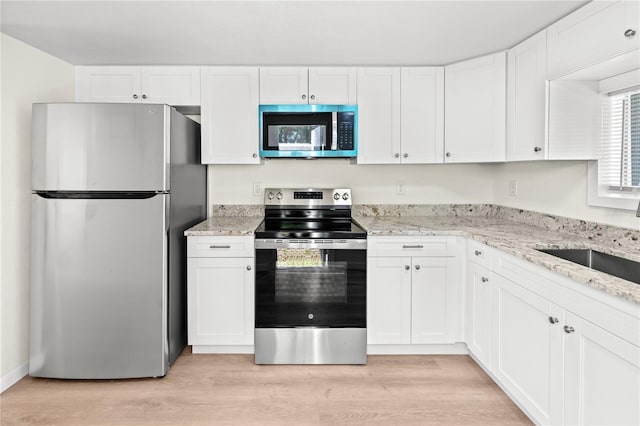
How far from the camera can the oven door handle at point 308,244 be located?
8.93 ft

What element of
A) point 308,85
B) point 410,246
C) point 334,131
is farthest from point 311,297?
point 308,85

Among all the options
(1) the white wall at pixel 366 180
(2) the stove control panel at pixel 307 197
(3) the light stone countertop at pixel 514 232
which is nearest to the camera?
(3) the light stone countertop at pixel 514 232

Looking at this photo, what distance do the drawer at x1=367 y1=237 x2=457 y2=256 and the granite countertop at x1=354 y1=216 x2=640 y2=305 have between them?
4 cm

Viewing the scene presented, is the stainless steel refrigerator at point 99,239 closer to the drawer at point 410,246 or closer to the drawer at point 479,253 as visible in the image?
the drawer at point 410,246

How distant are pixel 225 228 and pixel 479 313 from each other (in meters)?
1.72

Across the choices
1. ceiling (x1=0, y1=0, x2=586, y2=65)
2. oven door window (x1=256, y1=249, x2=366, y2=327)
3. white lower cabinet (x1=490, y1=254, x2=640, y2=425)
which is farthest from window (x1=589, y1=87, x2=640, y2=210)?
oven door window (x1=256, y1=249, x2=366, y2=327)

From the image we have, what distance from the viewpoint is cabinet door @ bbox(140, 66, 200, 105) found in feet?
10.2

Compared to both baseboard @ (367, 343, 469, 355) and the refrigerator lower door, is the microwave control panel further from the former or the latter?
baseboard @ (367, 343, 469, 355)

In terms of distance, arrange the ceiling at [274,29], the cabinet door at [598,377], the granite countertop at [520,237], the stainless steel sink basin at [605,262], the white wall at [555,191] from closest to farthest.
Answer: the cabinet door at [598,377], the granite countertop at [520,237], the stainless steel sink basin at [605,262], the ceiling at [274,29], the white wall at [555,191]

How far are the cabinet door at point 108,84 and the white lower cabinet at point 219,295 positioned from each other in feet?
4.15

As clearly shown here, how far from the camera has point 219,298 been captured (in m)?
2.80

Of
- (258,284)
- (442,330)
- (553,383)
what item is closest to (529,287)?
(553,383)

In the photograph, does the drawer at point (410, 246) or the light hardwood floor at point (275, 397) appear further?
the drawer at point (410, 246)

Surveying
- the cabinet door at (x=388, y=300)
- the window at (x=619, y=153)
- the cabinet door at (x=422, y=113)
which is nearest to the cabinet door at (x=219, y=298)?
the cabinet door at (x=388, y=300)
